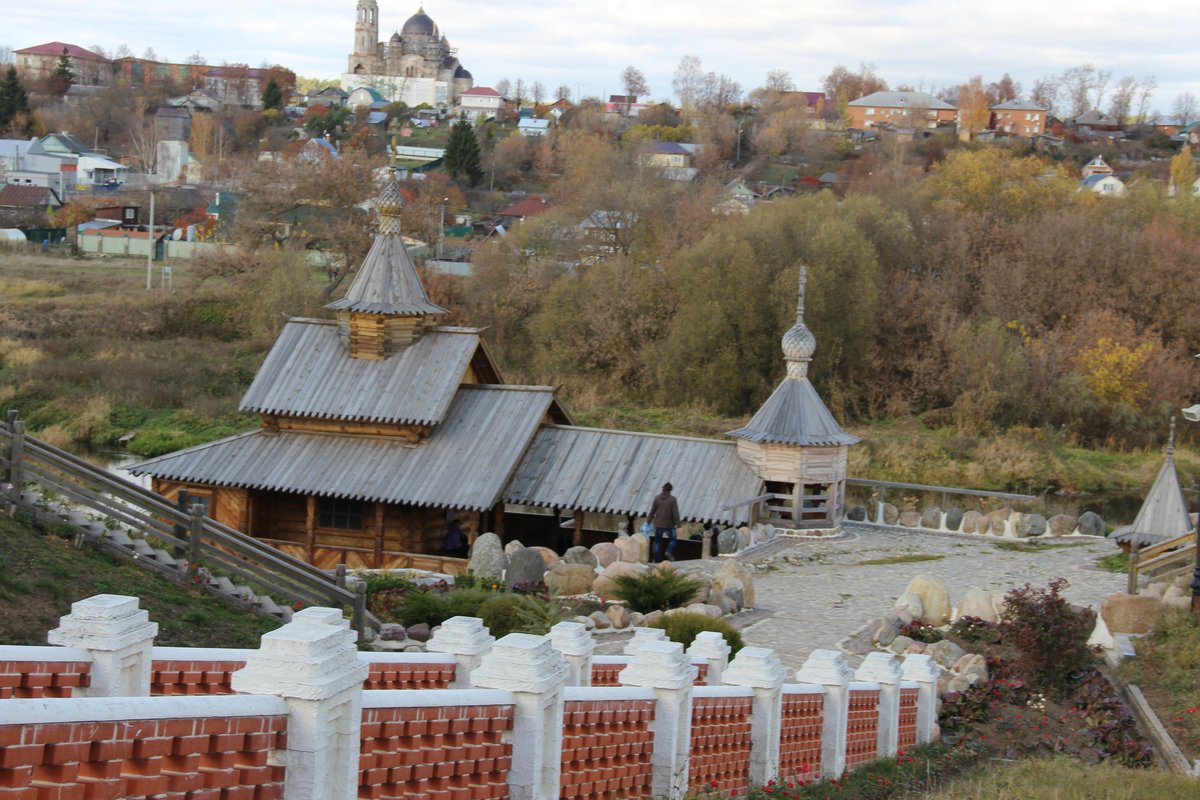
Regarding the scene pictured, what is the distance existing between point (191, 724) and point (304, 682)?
18.2 inches

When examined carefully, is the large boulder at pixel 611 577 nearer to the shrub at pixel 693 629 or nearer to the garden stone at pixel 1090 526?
the shrub at pixel 693 629

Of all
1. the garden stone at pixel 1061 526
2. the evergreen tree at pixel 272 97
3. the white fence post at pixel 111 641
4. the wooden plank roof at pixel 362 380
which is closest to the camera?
the white fence post at pixel 111 641

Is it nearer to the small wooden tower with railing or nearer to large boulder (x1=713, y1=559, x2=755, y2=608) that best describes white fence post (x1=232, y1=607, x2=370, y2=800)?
large boulder (x1=713, y1=559, x2=755, y2=608)

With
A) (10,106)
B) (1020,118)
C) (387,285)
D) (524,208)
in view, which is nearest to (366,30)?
(10,106)

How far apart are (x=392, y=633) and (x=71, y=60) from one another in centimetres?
13108

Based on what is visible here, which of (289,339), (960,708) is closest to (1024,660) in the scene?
(960,708)

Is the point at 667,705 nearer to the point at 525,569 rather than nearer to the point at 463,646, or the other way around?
the point at 463,646

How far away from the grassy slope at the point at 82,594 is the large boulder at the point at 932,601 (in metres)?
7.24

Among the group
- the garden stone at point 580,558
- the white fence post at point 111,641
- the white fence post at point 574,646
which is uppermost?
the white fence post at point 111,641

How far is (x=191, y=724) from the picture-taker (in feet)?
17.6

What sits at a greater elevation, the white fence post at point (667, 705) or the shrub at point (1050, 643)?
the white fence post at point (667, 705)

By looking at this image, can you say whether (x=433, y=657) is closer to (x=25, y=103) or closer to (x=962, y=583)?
(x=962, y=583)

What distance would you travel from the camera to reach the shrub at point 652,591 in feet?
51.9

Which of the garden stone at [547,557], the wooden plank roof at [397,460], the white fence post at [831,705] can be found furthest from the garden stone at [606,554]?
the white fence post at [831,705]
